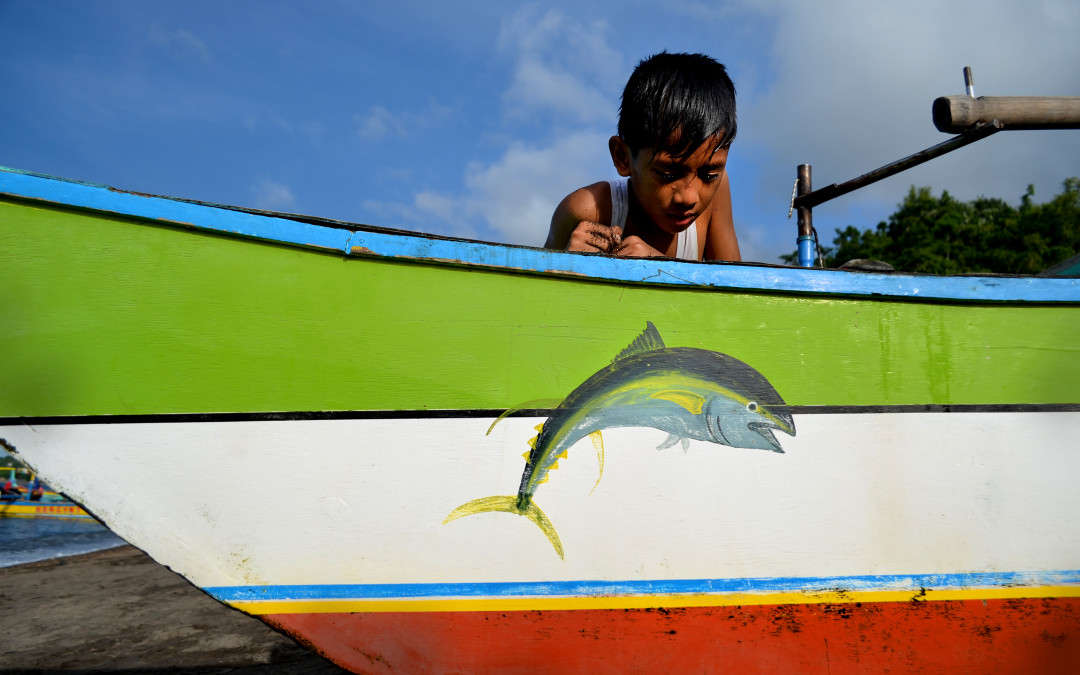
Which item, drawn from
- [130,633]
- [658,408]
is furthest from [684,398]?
[130,633]

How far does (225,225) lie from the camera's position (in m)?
1.65

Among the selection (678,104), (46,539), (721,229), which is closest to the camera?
(678,104)

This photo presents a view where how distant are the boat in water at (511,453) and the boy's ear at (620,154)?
80 cm

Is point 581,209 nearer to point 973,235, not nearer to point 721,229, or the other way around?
point 721,229

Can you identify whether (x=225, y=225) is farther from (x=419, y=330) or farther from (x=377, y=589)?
(x=377, y=589)

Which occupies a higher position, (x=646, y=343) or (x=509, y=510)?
(x=646, y=343)

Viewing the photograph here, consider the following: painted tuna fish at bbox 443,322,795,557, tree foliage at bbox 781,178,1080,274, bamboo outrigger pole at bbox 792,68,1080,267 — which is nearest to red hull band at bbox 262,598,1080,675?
painted tuna fish at bbox 443,322,795,557

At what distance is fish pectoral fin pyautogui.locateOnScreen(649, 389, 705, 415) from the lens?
5.54 feet

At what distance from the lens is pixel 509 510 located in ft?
5.37

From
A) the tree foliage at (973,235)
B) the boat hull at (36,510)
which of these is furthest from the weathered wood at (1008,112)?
the tree foliage at (973,235)

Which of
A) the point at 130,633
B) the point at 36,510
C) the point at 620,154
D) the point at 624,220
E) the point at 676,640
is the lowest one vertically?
the point at 36,510

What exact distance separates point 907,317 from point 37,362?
2414 millimetres

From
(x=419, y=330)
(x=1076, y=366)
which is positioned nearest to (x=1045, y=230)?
(x=1076, y=366)

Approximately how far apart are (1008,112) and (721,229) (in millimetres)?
1200
